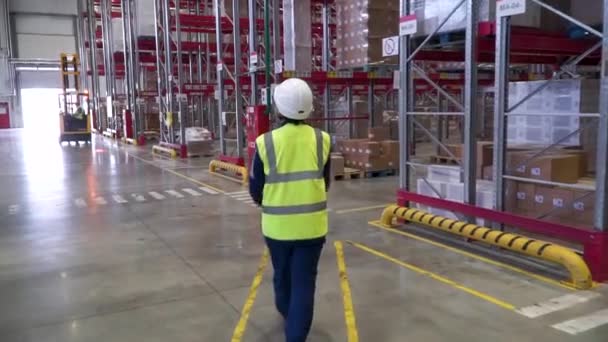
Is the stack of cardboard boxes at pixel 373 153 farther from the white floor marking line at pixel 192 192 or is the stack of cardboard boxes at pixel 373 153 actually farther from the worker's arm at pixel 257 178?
the worker's arm at pixel 257 178

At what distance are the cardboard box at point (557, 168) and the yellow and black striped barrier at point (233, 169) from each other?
665 cm

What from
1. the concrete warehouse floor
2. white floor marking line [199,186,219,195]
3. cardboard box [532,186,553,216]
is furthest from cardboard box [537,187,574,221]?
white floor marking line [199,186,219,195]

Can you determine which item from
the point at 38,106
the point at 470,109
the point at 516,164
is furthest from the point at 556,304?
the point at 38,106

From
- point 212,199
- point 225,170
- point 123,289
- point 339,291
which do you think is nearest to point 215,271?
point 123,289

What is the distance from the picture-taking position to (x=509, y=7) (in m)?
5.43

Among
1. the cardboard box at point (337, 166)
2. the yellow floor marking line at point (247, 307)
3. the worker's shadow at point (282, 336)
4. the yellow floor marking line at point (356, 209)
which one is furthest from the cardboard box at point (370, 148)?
the worker's shadow at point (282, 336)

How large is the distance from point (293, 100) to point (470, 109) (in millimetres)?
3521

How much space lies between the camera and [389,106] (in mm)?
22172

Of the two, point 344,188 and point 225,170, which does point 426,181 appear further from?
point 225,170

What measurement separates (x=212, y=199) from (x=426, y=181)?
166 inches

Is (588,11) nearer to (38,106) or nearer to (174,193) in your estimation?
(174,193)

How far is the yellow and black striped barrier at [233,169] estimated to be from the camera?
11.6m

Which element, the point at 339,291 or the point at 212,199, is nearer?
the point at 339,291

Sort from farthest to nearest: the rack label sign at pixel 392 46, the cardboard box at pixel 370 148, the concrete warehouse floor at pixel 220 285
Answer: the cardboard box at pixel 370 148 < the rack label sign at pixel 392 46 < the concrete warehouse floor at pixel 220 285
